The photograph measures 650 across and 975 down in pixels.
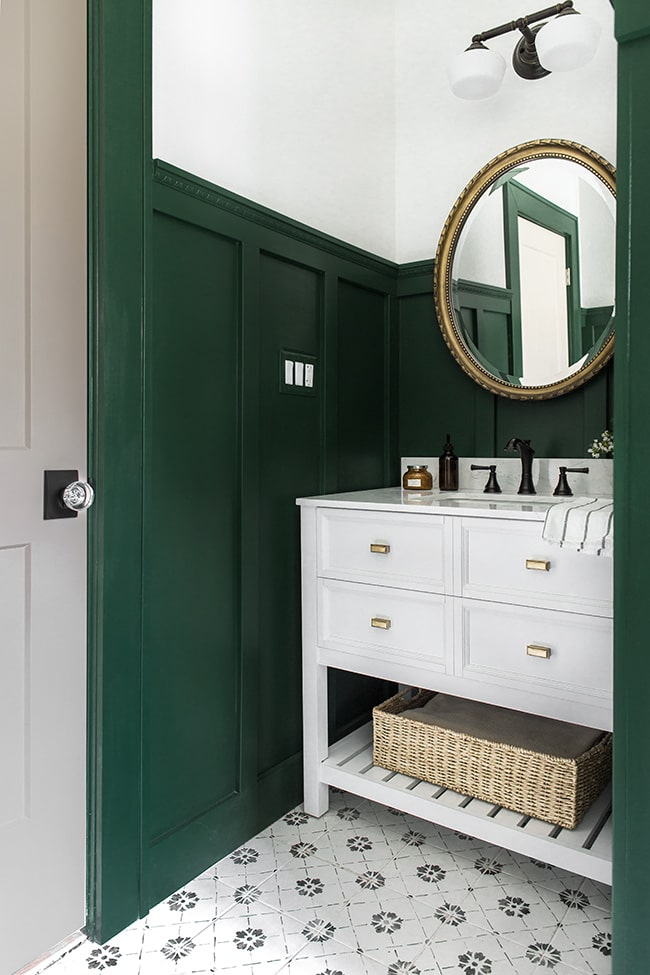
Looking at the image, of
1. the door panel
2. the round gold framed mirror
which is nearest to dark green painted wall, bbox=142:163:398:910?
the door panel

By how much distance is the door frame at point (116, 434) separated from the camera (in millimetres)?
1585

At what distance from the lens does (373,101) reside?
2.58m

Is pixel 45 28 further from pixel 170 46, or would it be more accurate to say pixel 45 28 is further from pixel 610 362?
pixel 610 362

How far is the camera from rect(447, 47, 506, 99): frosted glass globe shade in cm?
224

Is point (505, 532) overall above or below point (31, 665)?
above

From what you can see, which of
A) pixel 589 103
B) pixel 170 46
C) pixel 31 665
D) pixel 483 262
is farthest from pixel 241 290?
pixel 589 103

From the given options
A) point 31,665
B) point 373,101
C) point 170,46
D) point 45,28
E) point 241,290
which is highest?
point 373,101

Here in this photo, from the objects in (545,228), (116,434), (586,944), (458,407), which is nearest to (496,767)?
(586,944)

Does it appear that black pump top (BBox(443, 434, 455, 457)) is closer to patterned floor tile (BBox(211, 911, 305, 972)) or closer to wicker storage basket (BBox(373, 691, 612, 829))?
wicker storage basket (BBox(373, 691, 612, 829))

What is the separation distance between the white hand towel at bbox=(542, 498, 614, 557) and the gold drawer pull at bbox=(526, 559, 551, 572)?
10cm

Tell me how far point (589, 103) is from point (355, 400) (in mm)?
1196

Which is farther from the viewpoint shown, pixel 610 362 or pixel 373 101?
pixel 373 101

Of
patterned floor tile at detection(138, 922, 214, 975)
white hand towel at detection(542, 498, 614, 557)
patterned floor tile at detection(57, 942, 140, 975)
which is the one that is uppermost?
white hand towel at detection(542, 498, 614, 557)

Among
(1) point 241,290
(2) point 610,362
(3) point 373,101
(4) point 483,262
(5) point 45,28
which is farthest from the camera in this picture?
(3) point 373,101
